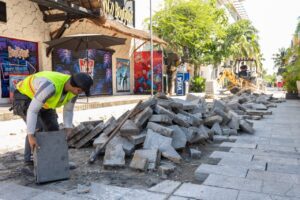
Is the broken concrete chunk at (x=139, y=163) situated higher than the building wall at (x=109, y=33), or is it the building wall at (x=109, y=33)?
the building wall at (x=109, y=33)

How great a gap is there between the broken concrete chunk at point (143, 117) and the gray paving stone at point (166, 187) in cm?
156

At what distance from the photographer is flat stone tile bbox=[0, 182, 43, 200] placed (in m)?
3.21

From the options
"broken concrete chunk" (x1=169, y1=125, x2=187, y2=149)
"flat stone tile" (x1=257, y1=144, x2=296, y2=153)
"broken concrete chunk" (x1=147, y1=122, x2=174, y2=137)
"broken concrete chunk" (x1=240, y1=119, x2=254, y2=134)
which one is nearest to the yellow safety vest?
"broken concrete chunk" (x1=147, y1=122, x2=174, y2=137)

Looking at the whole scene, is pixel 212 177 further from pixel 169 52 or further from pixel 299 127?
pixel 169 52

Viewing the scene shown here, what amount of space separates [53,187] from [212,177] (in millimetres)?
1785

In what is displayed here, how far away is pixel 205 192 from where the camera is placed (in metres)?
3.28

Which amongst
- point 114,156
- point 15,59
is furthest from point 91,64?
point 114,156

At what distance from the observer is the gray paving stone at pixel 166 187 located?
11.1 ft

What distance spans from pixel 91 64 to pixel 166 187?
43.0 ft

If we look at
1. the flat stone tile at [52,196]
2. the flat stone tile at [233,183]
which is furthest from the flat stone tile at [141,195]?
the flat stone tile at [233,183]

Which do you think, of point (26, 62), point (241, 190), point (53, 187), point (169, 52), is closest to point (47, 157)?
point (53, 187)

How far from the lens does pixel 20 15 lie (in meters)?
11.4

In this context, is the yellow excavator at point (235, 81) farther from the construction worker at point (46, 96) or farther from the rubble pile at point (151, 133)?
the construction worker at point (46, 96)

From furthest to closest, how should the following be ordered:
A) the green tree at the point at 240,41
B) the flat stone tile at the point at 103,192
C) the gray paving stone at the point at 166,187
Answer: the green tree at the point at 240,41 → the gray paving stone at the point at 166,187 → the flat stone tile at the point at 103,192
